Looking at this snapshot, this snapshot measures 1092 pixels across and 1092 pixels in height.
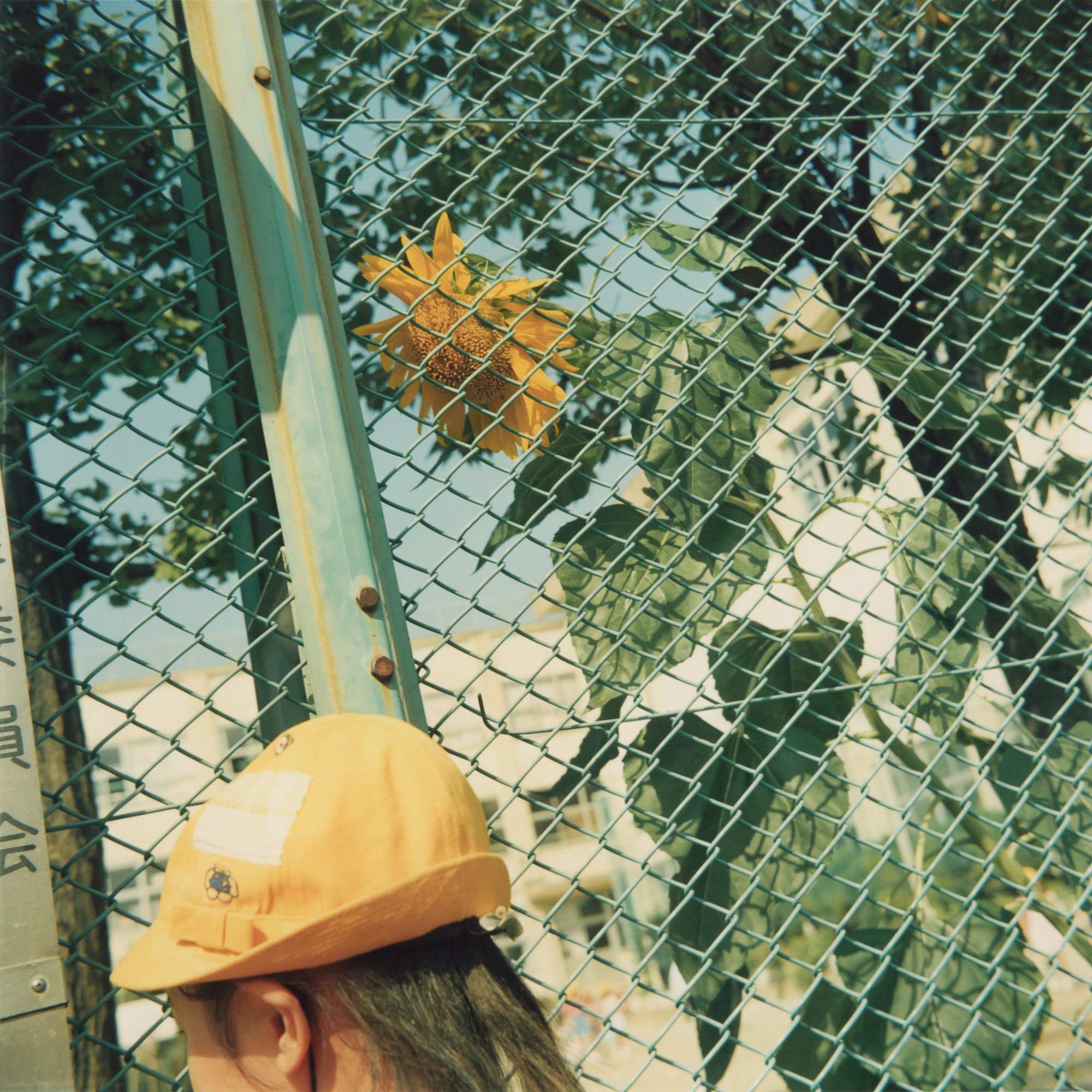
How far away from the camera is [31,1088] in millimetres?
1023

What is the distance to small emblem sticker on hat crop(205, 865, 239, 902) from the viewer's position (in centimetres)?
100

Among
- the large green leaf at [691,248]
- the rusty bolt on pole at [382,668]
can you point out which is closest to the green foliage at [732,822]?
the rusty bolt on pole at [382,668]

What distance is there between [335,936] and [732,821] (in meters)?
0.82

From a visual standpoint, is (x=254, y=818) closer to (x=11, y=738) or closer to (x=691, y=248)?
(x=11, y=738)

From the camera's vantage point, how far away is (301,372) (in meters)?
1.36

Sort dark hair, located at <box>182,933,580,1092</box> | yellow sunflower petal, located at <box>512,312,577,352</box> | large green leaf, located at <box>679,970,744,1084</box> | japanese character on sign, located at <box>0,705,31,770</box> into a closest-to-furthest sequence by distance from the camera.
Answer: dark hair, located at <box>182,933,580,1092</box>, japanese character on sign, located at <box>0,705,31,770</box>, large green leaf, located at <box>679,970,744,1084</box>, yellow sunflower petal, located at <box>512,312,577,352</box>

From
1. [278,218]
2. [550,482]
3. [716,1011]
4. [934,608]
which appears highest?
[278,218]

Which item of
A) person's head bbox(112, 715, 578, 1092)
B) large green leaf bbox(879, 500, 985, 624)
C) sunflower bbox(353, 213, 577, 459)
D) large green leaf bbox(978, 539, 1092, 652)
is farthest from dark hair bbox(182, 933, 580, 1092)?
large green leaf bbox(978, 539, 1092, 652)

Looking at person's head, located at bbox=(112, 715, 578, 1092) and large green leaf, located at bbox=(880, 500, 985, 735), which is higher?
person's head, located at bbox=(112, 715, 578, 1092)

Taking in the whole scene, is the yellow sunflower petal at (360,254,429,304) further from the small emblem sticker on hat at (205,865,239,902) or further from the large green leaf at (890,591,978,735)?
the large green leaf at (890,591,978,735)

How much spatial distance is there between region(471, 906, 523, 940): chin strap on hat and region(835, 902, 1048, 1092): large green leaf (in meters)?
0.84

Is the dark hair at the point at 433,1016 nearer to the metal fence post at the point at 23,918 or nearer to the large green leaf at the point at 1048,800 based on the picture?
the metal fence post at the point at 23,918

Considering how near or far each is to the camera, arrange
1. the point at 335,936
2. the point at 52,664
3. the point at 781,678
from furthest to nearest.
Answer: the point at 52,664
the point at 781,678
the point at 335,936

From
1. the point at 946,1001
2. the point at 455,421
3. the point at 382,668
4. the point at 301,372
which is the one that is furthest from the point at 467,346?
the point at 946,1001
